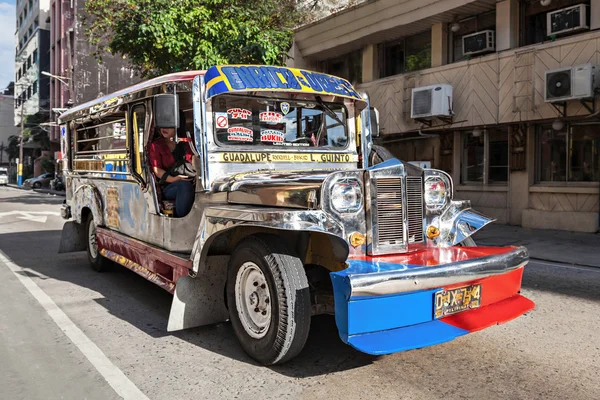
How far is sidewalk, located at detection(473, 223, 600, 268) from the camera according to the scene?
9.13 m

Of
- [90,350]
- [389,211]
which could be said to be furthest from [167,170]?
[389,211]

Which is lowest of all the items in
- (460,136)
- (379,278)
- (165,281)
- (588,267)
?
(588,267)

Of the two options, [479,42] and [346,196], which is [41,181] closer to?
[479,42]

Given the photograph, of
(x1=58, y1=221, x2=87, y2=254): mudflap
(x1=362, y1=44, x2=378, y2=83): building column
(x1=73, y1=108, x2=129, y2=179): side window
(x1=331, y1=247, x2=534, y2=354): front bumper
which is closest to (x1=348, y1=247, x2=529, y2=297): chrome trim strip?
(x1=331, y1=247, x2=534, y2=354): front bumper

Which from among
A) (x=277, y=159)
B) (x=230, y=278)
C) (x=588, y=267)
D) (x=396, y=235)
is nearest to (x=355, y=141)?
(x=277, y=159)

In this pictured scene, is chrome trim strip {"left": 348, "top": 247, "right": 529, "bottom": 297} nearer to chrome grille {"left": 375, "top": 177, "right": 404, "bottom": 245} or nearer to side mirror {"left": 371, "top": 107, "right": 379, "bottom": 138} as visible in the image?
chrome grille {"left": 375, "top": 177, "right": 404, "bottom": 245}

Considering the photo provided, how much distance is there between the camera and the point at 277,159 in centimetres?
482

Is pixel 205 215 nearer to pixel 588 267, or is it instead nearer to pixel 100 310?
pixel 100 310

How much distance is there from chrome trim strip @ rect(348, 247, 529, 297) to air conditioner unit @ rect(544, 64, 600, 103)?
935 centimetres

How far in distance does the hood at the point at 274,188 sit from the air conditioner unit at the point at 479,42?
1191 centimetres

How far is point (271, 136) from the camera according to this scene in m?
4.84

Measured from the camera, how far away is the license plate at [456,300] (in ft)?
11.5

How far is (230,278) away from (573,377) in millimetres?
2549

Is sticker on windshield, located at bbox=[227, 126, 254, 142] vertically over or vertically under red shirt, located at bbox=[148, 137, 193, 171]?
over
